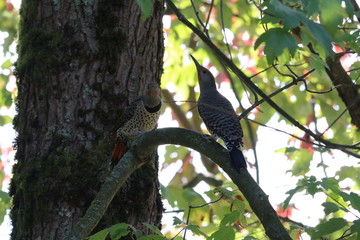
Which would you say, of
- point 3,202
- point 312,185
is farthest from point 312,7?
point 3,202

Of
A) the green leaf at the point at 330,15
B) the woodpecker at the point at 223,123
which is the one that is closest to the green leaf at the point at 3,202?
the woodpecker at the point at 223,123

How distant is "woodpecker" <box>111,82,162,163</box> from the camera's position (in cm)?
379

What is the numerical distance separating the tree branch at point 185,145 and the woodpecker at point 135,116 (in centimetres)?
49

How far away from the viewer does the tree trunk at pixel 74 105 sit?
3.48m

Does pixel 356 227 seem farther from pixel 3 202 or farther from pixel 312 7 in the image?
pixel 3 202

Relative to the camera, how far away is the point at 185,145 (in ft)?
10.4

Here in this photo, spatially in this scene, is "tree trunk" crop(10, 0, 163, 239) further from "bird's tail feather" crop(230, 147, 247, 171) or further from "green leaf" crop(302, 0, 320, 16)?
"green leaf" crop(302, 0, 320, 16)

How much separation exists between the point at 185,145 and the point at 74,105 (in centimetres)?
91

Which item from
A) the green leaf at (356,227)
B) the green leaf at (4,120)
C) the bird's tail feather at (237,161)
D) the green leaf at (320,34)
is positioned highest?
the green leaf at (4,120)

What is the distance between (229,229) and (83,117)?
1257 millimetres

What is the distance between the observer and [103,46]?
3844 millimetres

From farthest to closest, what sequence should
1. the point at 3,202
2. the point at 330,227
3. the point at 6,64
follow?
the point at 6,64, the point at 3,202, the point at 330,227

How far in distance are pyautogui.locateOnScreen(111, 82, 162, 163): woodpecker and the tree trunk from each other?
59mm

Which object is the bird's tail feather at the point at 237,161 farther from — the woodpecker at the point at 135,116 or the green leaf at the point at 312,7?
the green leaf at the point at 312,7
